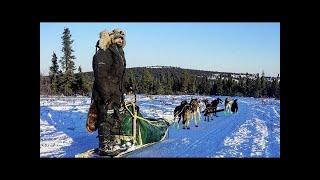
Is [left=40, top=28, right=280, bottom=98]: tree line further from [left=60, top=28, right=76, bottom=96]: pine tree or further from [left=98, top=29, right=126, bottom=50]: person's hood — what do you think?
[left=98, top=29, right=126, bottom=50]: person's hood

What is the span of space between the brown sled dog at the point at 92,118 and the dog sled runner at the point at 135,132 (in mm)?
179

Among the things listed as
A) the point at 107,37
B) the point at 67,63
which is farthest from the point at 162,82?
the point at 67,63

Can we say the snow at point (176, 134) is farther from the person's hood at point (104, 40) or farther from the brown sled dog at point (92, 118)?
the person's hood at point (104, 40)

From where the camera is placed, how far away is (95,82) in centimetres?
488

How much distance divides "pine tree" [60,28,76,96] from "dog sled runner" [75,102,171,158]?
0.50 m

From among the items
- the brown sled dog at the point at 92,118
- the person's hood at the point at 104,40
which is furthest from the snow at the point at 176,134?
the person's hood at the point at 104,40

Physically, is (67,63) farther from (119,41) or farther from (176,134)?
(176,134)

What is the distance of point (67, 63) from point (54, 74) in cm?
15

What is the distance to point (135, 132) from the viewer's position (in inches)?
193

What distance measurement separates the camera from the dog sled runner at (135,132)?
4891 mm
